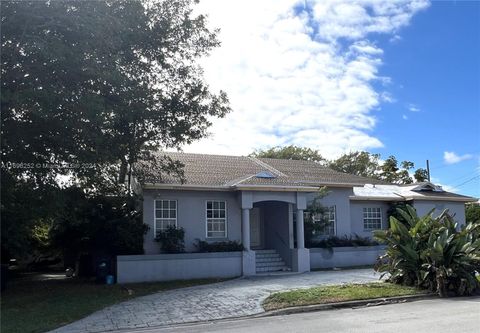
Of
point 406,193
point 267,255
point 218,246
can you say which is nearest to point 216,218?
point 218,246

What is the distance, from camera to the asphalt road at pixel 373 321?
9617 mm

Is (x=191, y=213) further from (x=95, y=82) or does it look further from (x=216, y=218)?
(x=95, y=82)

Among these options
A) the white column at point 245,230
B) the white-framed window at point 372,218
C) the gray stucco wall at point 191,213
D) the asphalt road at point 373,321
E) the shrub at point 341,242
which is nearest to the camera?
the asphalt road at point 373,321

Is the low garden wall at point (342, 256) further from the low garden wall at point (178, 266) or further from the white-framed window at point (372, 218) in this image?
the low garden wall at point (178, 266)

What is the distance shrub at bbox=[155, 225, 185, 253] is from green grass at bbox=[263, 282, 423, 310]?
7.04 m

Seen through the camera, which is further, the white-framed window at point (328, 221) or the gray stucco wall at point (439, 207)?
the gray stucco wall at point (439, 207)

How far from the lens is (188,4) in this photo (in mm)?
16672

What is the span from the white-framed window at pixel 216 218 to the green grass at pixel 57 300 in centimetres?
301

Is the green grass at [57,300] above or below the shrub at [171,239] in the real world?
below

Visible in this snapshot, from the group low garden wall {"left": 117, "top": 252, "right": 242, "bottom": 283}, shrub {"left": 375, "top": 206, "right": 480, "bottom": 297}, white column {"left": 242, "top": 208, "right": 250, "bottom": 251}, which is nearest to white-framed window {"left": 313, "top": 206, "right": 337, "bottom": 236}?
white column {"left": 242, "top": 208, "right": 250, "bottom": 251}

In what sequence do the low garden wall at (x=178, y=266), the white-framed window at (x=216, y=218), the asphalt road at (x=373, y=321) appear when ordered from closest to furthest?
the asphalt road at (x=373, y=321), the low garden wall at (x=178, y=266), the white-framed window at (x=216, y=218)

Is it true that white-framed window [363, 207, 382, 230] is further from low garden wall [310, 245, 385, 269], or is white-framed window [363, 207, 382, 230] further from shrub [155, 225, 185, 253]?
shrub [155, 225, 185, 253]

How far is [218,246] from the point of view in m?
20.9

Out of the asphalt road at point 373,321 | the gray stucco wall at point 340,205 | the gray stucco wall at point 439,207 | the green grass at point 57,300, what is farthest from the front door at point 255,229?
the asphalt road at point 373,321
